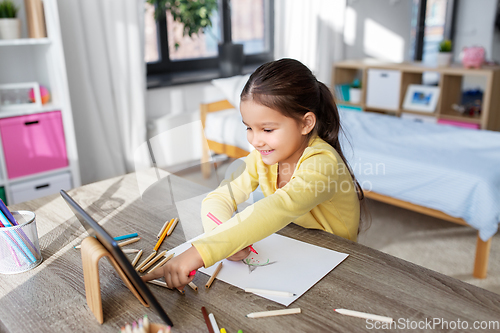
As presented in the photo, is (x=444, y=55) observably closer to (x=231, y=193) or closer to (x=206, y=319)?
(x=231, y=193)

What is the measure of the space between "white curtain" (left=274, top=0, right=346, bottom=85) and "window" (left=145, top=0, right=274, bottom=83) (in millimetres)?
341

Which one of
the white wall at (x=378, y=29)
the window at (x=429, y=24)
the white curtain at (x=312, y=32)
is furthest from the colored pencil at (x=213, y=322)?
the window at (x=429, y=24)

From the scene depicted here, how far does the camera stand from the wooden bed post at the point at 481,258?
1783 mm

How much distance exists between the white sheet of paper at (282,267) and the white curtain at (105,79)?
2.08 m

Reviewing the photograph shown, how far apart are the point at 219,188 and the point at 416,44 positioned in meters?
4.58

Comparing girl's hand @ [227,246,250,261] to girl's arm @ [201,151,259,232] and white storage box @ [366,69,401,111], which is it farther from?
white storage box @ [366,69,401,111]

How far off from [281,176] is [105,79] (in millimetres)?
1947

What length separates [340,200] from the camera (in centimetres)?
108

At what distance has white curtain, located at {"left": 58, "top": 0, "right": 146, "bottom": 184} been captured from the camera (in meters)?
2.57

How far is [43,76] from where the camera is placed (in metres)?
2.41

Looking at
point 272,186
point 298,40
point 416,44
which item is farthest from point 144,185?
point 416,44

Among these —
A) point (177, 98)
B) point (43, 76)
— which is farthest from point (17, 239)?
point (177, 98)

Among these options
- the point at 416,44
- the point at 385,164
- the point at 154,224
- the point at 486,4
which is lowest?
the point at 385,164

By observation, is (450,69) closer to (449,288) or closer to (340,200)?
Answer: (340,200)
